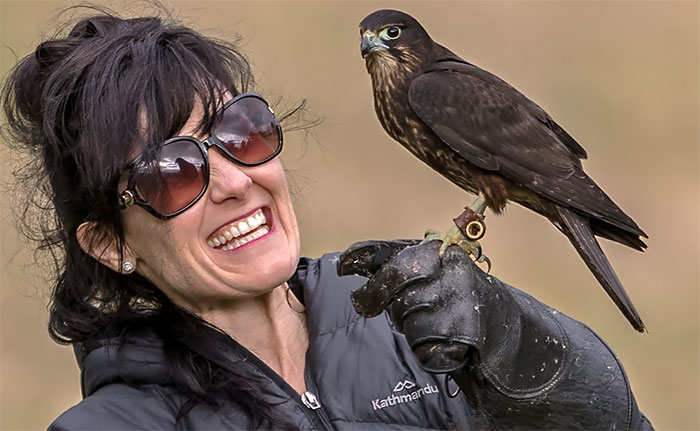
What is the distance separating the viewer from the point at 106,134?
2494 mm

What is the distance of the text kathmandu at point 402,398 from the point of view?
A: 8.72ft

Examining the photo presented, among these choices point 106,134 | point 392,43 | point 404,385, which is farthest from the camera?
point 392,43

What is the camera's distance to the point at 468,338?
2.56 meters

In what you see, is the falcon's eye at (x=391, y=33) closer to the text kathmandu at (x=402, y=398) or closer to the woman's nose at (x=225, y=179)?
the woman's nose at (x=225, y=179)

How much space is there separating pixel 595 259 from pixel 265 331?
82 cm

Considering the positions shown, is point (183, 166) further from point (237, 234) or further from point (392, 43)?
point (392, 43)

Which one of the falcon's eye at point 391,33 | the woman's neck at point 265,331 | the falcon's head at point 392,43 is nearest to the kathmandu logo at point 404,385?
the woman's neck at point 265,331

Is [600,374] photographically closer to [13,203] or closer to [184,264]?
[184,264]

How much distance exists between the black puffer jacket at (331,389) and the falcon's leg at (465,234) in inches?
10.8

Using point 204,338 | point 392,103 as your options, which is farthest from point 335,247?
point 204,338

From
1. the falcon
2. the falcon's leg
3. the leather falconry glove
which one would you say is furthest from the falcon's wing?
the leather falconry glove

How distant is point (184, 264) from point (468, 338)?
64 centimetres

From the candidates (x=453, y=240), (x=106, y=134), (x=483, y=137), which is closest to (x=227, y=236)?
(x=106, y=134)

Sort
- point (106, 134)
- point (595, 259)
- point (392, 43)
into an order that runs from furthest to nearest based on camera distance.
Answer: point (392, 43), point (595, 259), point (106, 134)
